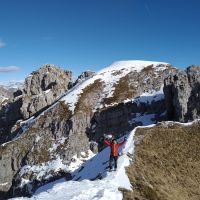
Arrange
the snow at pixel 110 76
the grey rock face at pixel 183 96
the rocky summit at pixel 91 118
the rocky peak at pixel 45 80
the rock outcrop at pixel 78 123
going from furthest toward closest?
1. the rocky peak at pixel 45 80
2. the snow at pixel 110 76
3. the rock outcrop at pixel 78 123
4. the rocky summit at pixel 91 118
5. the grey rock face at pixel 183 96

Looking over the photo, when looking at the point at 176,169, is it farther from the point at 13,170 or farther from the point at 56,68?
the point at 56,68

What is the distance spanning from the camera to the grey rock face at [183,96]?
91.3 meters

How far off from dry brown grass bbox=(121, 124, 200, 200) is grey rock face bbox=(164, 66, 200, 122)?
4202 cm

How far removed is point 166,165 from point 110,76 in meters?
92.1

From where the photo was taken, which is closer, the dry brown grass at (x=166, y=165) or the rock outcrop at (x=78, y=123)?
the dry brown grass at (x=166, y=165)

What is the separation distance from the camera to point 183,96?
9400 cm

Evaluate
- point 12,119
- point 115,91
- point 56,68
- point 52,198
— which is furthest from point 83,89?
point 52,198

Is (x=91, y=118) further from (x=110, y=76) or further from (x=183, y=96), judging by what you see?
(x=183, y=96)

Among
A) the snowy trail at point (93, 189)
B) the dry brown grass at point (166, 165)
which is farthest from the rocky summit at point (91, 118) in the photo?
the snowy trail at point (93, 189)

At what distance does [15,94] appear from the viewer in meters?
188

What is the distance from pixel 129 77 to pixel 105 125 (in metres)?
25.2

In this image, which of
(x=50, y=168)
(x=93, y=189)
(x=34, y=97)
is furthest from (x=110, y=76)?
(x=93, y=189)

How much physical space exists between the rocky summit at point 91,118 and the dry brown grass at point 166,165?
138 feet

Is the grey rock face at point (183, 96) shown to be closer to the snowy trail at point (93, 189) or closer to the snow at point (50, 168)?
the snow at point (50, 168)
